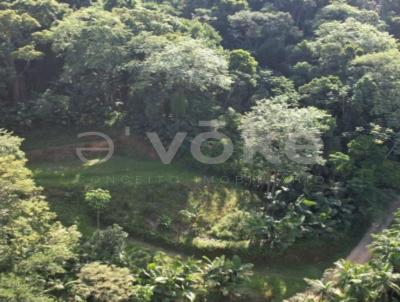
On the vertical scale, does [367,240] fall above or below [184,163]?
below

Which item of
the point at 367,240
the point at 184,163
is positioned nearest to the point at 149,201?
the point at 184,163

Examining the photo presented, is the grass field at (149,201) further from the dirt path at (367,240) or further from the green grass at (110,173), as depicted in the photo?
the dirt path at (367,240)

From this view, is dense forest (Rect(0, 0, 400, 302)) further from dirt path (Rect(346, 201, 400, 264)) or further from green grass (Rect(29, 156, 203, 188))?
dirt path (Rect(346, 201, 400, 264))

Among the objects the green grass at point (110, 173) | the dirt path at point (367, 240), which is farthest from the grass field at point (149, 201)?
the dirt path at point (367, 240)

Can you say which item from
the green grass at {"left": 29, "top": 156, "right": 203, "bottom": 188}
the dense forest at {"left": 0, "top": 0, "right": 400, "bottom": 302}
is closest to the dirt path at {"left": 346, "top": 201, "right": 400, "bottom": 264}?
the dense forest at {"left": 0, "top": 0, "right": 400, "bottom": 302}

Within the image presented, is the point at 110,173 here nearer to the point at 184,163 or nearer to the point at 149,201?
the point at 149,201

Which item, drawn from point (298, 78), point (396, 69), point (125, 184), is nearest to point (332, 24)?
point (298, 78)
